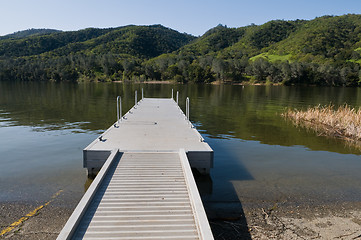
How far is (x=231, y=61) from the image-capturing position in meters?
104

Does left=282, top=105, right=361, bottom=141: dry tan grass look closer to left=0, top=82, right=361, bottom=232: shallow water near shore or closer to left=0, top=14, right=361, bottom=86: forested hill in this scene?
left=0, top=82, right=361, bottom=232: shallow water near shore

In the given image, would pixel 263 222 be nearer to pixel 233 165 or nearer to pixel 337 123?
pixel 233 165

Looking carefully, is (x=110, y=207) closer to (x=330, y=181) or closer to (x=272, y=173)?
(x=272, y=173)

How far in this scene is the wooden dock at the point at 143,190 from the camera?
13.8 feet

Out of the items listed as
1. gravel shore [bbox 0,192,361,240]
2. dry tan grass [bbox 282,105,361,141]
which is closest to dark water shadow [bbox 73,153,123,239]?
gravel shore [bbox 0,192,361,240]

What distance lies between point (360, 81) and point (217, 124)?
3259 inches

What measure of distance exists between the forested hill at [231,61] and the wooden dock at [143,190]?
272 ft

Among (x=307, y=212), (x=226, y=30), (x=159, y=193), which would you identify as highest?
(x=226, y=30)

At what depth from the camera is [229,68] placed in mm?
97938

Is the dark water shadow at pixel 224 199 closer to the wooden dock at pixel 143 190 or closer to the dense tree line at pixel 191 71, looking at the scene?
the wooden dock at pixel 143 190

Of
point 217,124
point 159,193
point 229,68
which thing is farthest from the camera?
point 229,68

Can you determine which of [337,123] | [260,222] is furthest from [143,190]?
[337,123]

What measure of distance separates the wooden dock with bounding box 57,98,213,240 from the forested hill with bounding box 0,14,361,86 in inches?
3265

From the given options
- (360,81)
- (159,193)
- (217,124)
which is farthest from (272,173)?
(360,81)
